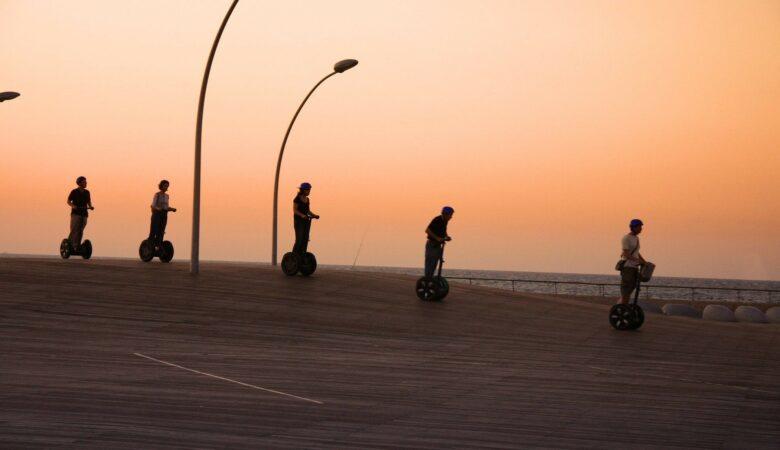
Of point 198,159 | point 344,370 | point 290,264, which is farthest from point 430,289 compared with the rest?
point 344,370

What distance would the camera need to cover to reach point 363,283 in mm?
25328

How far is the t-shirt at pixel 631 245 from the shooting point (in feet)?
62.0

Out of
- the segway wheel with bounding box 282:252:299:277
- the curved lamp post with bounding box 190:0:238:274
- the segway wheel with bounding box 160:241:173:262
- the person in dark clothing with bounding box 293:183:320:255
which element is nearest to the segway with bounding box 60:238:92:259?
A: the segway wheel with bounding box 160:241:173:262

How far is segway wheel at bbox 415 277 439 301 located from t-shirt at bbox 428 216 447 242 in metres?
1.46

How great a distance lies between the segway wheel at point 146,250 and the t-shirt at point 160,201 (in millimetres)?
2173

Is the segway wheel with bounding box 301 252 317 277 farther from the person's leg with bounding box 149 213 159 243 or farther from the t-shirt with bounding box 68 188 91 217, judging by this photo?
the t-shirt with bounding box 68 188 91 217

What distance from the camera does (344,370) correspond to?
1245 centimetres

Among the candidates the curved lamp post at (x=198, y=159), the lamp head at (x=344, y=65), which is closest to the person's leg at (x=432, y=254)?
the curved lamp post at (x=198, y=159)

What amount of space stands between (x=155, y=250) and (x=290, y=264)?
475 cm

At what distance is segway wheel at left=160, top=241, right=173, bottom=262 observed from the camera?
2769cm

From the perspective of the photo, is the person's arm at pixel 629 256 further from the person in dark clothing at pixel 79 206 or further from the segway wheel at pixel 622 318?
the person in dark clothing at pixel 79 206

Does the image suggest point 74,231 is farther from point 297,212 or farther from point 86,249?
point 297,212

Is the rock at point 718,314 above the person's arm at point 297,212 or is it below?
below

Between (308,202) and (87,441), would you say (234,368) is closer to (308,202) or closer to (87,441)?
(87,441)
